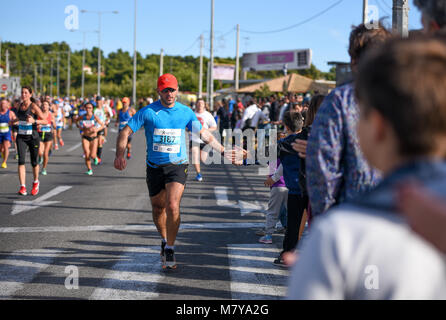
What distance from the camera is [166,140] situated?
641 cm

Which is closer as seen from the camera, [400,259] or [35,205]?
[400,259]

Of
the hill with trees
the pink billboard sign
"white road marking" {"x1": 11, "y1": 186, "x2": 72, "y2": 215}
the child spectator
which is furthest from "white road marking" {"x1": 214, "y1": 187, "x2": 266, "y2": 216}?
the hill with trees

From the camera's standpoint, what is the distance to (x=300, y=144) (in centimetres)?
357

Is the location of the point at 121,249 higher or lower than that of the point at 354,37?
lower

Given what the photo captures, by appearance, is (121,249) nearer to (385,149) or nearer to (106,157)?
(385,149)

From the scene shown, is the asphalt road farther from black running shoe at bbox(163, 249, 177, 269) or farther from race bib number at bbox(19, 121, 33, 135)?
race bib number at bbox(19, 121, 33, 135)

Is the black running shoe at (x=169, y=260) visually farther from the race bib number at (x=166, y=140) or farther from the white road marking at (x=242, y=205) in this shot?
the white road marking at (x=242, y=205)

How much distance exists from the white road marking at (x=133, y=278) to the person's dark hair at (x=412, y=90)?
4106 millimetres

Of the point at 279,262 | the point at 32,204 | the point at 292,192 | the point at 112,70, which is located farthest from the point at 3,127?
the point at 112,70

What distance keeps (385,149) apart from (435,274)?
0.98 ft

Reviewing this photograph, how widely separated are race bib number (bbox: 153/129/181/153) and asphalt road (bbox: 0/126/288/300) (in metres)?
1.24

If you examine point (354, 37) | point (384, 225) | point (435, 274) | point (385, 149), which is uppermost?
point (354, 37)

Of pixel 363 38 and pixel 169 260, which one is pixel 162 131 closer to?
pixel 169 260
